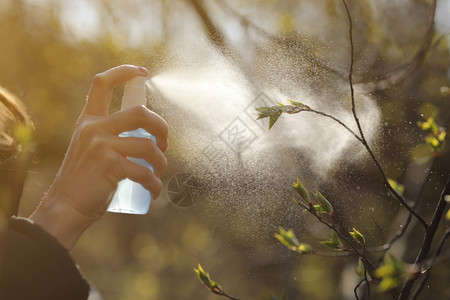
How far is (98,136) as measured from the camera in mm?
877

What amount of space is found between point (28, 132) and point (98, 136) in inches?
12.4

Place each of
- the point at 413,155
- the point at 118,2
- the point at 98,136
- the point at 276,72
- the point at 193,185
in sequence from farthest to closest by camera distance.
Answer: the point at 118,2 < the point at 193,185 < the point at 413,155 < the point at 276,72 < the point at 98,136

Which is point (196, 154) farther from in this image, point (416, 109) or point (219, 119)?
point (416, 109)

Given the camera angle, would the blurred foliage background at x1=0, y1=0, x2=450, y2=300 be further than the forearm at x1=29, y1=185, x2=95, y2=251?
Yes

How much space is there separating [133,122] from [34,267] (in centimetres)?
29

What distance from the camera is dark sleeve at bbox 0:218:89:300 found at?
81 centimetres

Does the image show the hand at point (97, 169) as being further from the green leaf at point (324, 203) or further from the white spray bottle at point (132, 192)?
the green leaf at point (324, 203)

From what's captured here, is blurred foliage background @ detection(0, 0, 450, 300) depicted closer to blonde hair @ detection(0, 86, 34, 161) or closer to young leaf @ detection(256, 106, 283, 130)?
young leaf @ detection(256, 106, 283, 130)

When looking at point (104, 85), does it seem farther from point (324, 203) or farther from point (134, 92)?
point (324, 203)

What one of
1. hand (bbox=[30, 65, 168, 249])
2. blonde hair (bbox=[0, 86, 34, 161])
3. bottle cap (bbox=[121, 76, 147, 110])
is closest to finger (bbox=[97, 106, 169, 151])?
hand (bbox=[30, 65, 168, 249])

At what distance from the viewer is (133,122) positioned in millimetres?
858

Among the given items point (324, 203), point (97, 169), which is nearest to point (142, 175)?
point (97, 169)

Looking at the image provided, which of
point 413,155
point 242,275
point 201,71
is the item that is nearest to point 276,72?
point 201,71

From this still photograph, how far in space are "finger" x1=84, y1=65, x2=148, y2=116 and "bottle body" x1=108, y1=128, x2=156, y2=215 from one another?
0.12m
